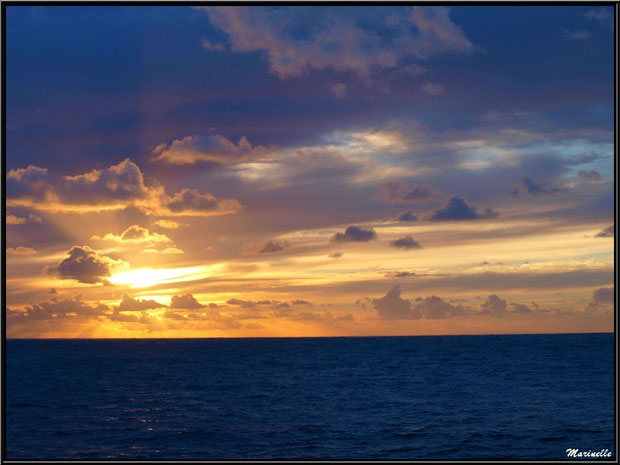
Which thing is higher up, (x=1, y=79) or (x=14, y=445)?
(x=1, y=79)

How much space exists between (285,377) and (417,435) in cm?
6031

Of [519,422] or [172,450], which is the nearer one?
[172,450]

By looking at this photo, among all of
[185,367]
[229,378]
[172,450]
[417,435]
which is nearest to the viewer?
[172,450]

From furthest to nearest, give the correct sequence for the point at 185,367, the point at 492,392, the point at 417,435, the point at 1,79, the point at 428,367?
the point at 185,367 → the point at 428,367 → the point at 492,392 → the point at 417,435 → the point at 1,79

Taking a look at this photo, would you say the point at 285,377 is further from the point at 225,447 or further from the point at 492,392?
the point at 225,447

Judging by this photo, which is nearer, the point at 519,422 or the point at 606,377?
the point at 519,422

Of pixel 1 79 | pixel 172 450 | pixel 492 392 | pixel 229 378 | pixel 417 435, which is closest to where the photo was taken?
pixel 1 79

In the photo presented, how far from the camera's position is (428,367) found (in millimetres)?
119312

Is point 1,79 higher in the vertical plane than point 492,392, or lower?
higher

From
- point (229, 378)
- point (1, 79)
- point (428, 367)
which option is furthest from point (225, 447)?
point (428, 367)

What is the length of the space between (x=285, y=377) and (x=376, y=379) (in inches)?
749

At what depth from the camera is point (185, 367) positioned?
13250 cm

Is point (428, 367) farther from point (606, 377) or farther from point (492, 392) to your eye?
point (492, 392)

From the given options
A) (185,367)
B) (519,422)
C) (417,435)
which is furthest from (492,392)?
(185,367)
